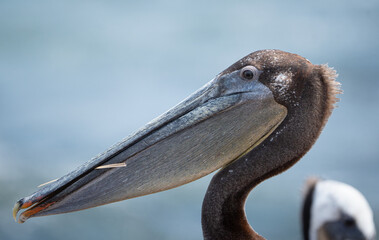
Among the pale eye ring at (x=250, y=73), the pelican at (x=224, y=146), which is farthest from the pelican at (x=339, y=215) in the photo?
the pale eye ring at (x=250, y=73)

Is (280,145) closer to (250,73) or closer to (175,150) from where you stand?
(250,73)

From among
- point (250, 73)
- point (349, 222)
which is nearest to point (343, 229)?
point (349, 222)

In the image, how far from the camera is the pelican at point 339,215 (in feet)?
9.14

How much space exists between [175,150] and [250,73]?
0.59 meters

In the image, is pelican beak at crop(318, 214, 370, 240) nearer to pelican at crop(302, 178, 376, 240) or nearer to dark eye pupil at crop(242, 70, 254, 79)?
pelican at crop(302, 178, 376, 240)

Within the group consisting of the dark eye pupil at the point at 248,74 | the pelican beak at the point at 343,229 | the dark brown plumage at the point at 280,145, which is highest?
the dark eye pupil at the point at 248,74

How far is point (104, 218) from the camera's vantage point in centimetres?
893

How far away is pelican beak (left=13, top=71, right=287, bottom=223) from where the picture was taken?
2.96 m

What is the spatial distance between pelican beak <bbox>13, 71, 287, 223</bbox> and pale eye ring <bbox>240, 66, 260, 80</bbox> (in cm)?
3

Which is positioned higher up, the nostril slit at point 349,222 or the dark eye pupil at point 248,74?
the dark eye pupil at point 248,74

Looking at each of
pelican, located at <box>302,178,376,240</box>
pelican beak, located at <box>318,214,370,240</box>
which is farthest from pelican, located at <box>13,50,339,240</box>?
pelican beak, located at <box>318,214,370,240</box>

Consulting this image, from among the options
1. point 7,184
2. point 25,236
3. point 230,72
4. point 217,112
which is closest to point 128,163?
point 217,112

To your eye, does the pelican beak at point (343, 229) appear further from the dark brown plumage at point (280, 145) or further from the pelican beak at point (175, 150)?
the pelican beak at point (175, 150)

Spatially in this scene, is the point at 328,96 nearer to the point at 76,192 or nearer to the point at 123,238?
the point at 76,192
